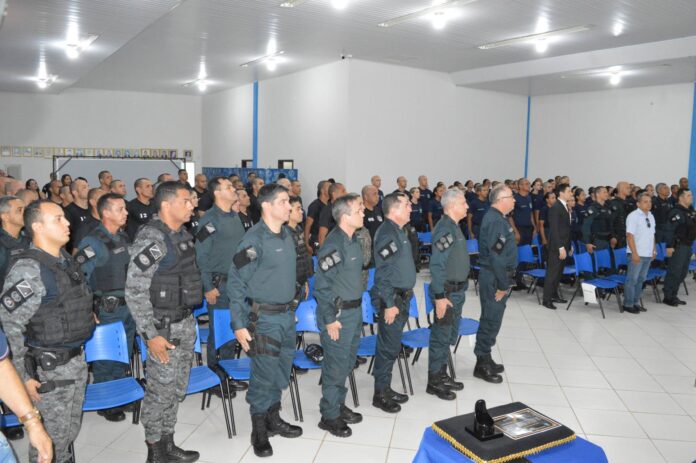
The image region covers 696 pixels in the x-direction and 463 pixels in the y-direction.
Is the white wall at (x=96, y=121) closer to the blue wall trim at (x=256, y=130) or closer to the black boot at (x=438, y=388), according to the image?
the blue wall trim at (x=256, y=130)

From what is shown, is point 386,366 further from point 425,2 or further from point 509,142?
point 509,142

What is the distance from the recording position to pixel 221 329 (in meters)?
3.93

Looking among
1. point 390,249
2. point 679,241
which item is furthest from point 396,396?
point 679,241

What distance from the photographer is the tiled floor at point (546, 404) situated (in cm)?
354

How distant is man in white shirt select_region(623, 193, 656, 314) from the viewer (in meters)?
7.04

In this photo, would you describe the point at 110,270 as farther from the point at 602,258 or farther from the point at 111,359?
the point at 602,258

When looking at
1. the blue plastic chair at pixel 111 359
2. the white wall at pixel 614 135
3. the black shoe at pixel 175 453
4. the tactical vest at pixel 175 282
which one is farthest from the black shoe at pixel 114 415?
the white wall at pixel 614 135

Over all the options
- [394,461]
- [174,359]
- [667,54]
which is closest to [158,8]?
[174,359]

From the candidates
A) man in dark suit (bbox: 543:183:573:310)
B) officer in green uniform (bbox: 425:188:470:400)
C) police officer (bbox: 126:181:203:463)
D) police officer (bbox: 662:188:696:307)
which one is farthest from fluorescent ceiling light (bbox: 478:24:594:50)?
police officer (bbox: 126:181:203:463)

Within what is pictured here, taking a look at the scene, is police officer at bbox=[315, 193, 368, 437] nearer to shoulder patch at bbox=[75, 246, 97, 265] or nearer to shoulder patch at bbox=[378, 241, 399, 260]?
shoulder patch at bbox=[378, 241, 399, 260]

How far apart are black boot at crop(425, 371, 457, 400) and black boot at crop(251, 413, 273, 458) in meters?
1.51

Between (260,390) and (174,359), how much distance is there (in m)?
0.58

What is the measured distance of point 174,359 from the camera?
125 inches

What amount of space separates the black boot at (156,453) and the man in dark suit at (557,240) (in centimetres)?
534
